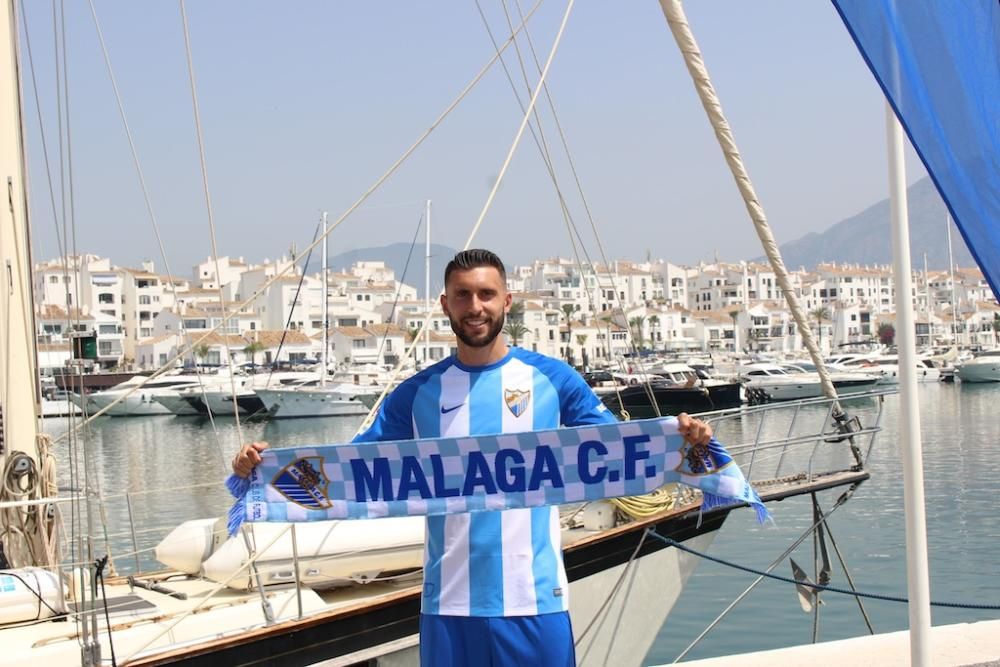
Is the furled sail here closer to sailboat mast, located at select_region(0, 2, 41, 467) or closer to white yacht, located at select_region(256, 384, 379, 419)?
sailboat mast, located at select_region(0, 2, 41, 467)

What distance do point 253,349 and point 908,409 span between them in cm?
9247

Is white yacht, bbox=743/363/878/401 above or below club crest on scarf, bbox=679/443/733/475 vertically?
below

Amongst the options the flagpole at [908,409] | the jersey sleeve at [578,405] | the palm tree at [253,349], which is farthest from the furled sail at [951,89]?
the palm tree at [253,349]

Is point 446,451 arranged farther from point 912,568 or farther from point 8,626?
point 8,626

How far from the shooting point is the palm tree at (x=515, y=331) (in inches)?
3821

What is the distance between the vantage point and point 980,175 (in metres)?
3.34

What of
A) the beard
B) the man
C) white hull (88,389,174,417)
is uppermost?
the beard

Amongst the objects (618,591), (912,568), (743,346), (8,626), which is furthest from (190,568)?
(743,346)

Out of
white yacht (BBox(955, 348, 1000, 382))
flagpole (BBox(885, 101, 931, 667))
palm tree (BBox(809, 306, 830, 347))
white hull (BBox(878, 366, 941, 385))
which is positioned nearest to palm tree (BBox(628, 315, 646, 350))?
palm tree (BBox(809, 306, 830, 347))

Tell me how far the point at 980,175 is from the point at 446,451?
70.3 inches

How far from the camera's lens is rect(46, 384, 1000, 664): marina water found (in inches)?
506

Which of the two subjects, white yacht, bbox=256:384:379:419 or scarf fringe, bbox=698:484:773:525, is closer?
scarf fringe, bbox=698:484:773:525

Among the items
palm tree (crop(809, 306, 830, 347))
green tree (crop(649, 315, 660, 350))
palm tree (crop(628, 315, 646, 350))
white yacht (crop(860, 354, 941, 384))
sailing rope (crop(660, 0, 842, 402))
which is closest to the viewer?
sailing rope (crop(660, 0, 842, 402))

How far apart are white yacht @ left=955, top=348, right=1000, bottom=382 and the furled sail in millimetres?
70233
